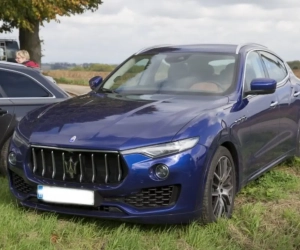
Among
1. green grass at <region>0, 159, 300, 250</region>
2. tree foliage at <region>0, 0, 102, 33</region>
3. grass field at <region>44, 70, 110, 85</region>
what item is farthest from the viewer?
grass field at <region>44, 70, 110, 85</region>

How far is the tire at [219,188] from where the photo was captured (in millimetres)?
4328

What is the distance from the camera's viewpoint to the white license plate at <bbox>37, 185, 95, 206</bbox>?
4152mm

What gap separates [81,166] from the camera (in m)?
4.18

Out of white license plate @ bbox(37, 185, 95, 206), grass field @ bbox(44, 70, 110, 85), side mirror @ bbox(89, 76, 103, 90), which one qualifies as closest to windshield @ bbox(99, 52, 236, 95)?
side mirror @ bbox(89, 76, 103, 90)

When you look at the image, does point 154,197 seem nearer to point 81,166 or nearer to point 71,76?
point 81,166

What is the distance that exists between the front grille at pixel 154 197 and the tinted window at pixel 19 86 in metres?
2.58

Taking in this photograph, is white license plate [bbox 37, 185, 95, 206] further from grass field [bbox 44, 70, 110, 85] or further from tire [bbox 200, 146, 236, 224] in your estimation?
grass field [bbox 44, 70, 110, 85]

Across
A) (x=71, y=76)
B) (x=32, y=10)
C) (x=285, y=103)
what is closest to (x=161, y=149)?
(x=285, y=103)

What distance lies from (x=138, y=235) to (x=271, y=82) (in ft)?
6.79

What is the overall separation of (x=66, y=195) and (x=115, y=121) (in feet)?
2.29

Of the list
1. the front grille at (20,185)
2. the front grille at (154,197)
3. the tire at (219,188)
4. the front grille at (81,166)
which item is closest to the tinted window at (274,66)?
the tire at (219,188)

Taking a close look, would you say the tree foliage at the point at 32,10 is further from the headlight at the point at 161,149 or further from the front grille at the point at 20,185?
the headlight at the point at 161,149

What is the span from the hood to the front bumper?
20 cm

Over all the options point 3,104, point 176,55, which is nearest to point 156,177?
point 176,55
